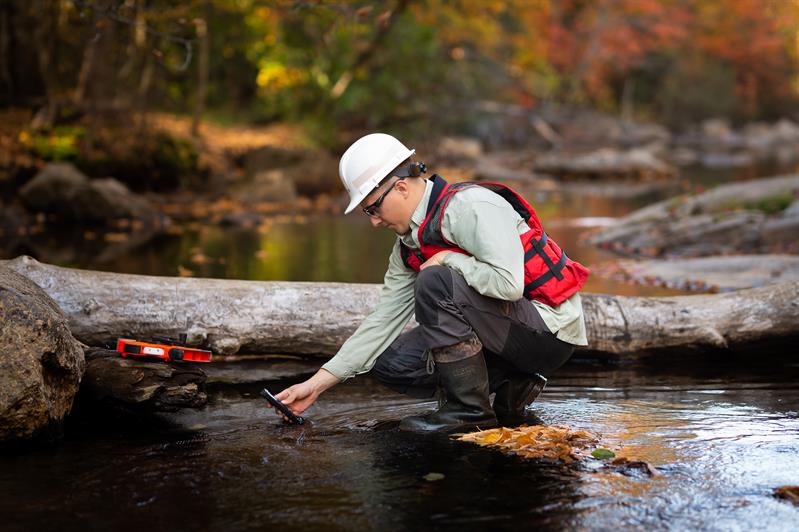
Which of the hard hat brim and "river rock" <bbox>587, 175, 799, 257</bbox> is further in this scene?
"river rock" <bbox>587, 175, 799, 257</bbox>

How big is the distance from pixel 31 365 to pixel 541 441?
2.22 meters

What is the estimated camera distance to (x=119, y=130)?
54.0 feet

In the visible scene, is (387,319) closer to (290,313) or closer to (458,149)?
(290,313)

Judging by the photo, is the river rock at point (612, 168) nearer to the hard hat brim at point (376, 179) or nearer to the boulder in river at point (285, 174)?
the boulder in river at point (285, 174)

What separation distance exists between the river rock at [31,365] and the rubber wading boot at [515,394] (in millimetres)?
1986

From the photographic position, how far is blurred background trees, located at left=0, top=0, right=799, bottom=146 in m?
16.5

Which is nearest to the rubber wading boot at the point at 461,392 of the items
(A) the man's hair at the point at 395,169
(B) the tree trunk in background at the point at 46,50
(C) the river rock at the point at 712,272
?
(A) the man's hair at the point at 395,169

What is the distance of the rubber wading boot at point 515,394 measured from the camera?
4.66 meters

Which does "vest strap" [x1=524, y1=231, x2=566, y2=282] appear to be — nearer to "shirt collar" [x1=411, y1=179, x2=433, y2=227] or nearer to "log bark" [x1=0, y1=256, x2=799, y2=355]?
"shirt collar" [x1=411, y1=179, x2=433, y2=227]

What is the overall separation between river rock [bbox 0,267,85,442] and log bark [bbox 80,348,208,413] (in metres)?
0.24

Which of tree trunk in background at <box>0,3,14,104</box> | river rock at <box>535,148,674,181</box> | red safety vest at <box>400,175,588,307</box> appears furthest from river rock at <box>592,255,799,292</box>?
river rock at <box>535,148,674,181</box>

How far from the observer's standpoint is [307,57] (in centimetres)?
1970

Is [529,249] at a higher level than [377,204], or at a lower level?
lower

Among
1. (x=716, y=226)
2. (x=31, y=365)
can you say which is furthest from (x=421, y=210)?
(x=716, y=226)
